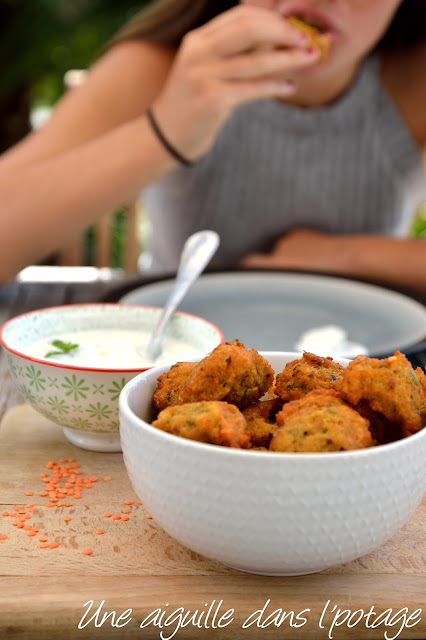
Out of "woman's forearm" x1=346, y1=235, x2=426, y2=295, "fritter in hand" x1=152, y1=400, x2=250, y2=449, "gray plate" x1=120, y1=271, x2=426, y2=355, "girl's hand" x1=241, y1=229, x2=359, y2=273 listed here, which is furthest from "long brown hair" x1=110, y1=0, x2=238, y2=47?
"fritter in hand" x1=152, y1=400, x2=250, y2=449

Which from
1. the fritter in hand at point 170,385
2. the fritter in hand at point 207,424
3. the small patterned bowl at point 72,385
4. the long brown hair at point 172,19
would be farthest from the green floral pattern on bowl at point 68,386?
the long brown hair at point 172,19

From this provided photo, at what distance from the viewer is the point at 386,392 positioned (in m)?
0.71

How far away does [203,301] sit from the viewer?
1627 millimetres

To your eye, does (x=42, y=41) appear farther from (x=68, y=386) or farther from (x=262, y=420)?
(x=262, y=420)

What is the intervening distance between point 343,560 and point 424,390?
0.68ft

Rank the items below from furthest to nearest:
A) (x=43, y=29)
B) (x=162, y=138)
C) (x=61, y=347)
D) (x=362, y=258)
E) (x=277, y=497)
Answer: (x=43, y=29), (x=362, y=258), (x=162, y=138), (x=61, y=347), (x=277, y=497)

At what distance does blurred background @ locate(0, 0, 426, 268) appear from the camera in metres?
4.14

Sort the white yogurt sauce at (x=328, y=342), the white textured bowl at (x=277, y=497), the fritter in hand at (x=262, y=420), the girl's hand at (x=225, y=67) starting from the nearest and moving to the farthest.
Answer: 1. the white textured bowl at (x=277, y=497)
2. the fritter in hand at (x=262, y=420)
3. the white yogurt sauce at (x=328, y=342)
4. the girl's hand at (x=225, y=67)

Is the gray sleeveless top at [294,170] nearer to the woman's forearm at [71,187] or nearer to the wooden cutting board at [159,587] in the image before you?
the woman's forearm at [71,187]

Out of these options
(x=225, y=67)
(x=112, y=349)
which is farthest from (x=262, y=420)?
(x=225, y=67)

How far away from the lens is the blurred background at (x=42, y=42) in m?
4.14

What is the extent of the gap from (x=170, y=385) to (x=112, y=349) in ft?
1.10

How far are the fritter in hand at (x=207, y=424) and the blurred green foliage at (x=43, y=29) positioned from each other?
12.5 feet

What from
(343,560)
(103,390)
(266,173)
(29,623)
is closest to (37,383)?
(103,390)
